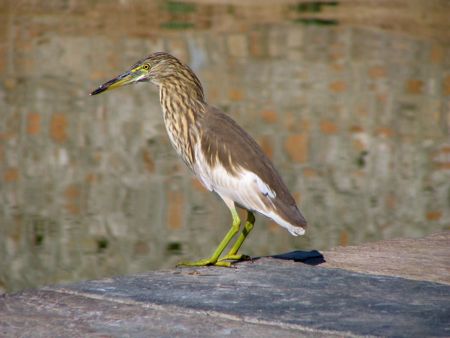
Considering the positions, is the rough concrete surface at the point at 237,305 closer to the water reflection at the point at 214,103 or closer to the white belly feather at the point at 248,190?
the white belly feather at the point at 248,190

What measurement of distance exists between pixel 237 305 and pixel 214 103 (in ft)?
33.8

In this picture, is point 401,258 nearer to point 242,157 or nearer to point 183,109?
point 242,157

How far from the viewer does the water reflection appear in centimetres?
1029

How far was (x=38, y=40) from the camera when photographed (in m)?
20.7

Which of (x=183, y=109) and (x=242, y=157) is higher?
(x=183, y=109)

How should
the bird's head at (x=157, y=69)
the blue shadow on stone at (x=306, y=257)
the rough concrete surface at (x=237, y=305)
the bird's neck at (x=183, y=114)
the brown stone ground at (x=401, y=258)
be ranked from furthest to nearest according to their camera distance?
the bird's head at (x=157, y=69)
the bird's neck at (x=183, y=114)
the blue shadow on stone at (x=306, y=257)
the brown stone ground at (x=401, y=258)
the rough concrete surface at (x=237, y=305)

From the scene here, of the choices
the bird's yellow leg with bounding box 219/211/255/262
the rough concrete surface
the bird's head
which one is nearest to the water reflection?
the bird's head

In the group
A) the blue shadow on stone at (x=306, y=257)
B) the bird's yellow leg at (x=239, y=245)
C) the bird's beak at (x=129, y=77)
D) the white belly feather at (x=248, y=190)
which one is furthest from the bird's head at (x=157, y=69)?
the blue shadow on stone at (x=306, y=257)

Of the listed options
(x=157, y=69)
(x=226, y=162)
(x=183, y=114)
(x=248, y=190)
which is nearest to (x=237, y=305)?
(x=248, y=190)

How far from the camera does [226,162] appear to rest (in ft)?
20.3

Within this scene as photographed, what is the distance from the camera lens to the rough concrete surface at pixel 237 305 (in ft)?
15.1

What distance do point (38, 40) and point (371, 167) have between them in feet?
30.9

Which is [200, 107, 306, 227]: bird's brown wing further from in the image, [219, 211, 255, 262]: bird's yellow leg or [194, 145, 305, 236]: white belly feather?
[219, 211, 255, 262]: bird's yellow leg

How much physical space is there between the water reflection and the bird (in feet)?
9.73
